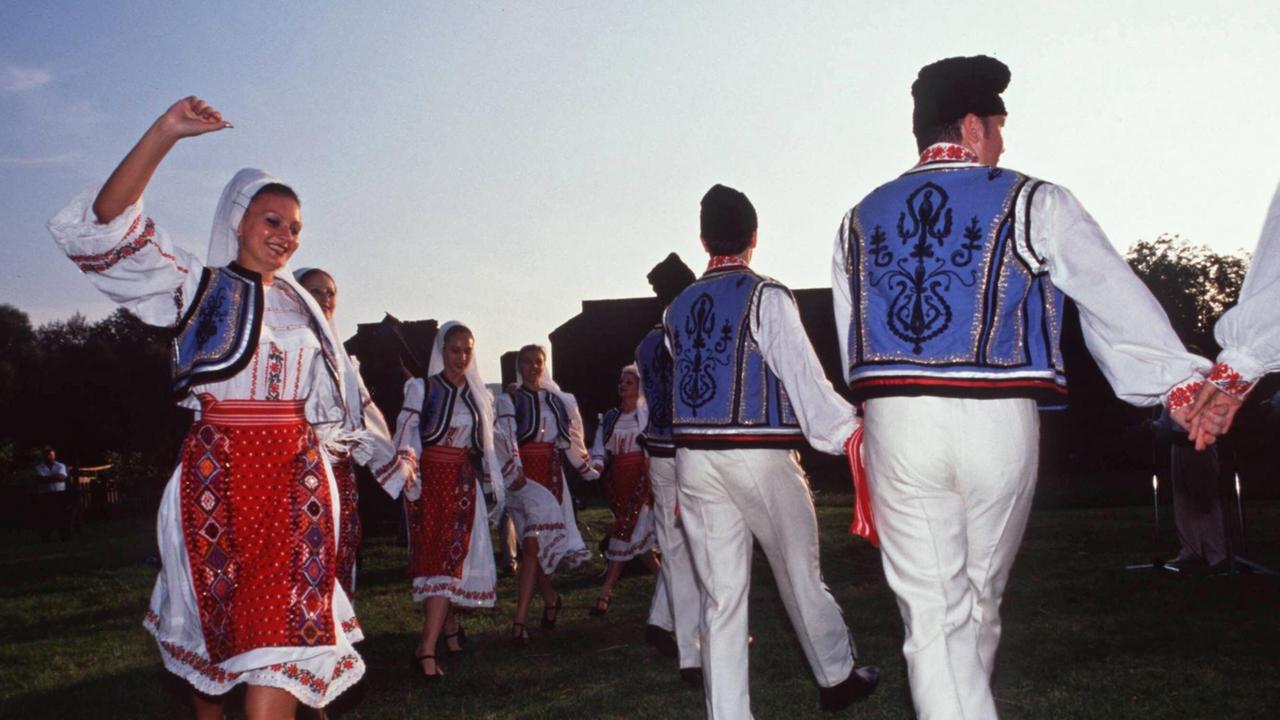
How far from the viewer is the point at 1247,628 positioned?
6699 mm

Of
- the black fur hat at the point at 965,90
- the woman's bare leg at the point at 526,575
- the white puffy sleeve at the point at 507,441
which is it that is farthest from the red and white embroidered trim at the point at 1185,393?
the white puffy sleeve at the point at 507,441

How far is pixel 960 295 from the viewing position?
10.1 feet

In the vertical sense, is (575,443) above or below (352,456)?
below

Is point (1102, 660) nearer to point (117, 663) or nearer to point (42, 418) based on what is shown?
point (117, 663)

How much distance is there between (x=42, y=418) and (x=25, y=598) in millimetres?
37120

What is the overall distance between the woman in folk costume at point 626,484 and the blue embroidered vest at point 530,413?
66 cm

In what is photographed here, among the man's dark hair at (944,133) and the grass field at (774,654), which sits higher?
the man's dark hair at (944,133)

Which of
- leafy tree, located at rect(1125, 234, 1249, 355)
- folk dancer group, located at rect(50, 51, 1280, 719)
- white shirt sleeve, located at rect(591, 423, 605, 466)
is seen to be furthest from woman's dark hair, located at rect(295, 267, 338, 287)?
leafy tree, located at rect(1125, 234, 1249, 355)

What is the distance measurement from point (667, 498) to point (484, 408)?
1.37 m

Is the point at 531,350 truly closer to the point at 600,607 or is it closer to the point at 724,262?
the point at 600,607

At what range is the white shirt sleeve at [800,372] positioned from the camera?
4004mm

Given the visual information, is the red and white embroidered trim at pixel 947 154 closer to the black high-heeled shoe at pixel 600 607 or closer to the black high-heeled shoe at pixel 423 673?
the black high-heeled shoe at pixel 423 673

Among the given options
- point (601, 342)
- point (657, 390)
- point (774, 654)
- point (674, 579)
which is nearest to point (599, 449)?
point (657, 390)

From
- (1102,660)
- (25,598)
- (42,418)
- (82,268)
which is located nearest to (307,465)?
(82,268)
